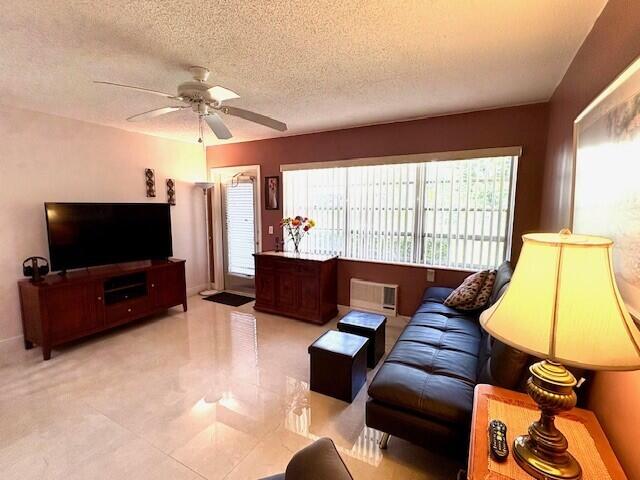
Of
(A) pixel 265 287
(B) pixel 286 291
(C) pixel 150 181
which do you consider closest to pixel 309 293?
(B) pixel 286 291

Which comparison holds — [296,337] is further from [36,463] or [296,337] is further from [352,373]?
[36,463]

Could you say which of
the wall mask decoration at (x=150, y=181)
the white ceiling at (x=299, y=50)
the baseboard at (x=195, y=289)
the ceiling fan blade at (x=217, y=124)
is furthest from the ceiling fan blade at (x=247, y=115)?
the baseboard at (x=195, y=289)

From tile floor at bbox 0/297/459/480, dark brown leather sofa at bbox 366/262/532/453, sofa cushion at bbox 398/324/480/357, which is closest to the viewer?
dark brown leather sofa at bbox 366/262/532/453

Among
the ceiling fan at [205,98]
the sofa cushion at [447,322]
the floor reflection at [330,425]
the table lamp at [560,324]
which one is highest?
the ceiling fan at [205,98]

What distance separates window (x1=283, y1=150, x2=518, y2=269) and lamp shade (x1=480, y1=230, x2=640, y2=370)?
2642 millimetres

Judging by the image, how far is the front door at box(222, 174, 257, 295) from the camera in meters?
5.02

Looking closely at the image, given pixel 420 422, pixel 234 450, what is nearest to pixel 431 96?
pixel 420 422

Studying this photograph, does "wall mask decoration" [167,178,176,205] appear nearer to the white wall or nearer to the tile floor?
the white wall

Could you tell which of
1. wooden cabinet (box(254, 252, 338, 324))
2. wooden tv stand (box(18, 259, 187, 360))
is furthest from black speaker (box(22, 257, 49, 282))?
wooden cabinet (box(254, 252, 338, 324))

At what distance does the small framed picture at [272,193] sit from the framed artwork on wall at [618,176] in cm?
364

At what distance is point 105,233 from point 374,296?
3370 mm

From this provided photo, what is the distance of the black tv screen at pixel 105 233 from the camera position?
3.28 m

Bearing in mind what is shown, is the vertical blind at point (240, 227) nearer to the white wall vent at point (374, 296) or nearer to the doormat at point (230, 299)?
the doormat at point (230, 299)

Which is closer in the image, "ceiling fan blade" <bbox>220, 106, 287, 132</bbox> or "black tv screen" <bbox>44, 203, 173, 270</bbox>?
"ceiling fan blade" <bbox>220, 106, 287, 132</bbox>
